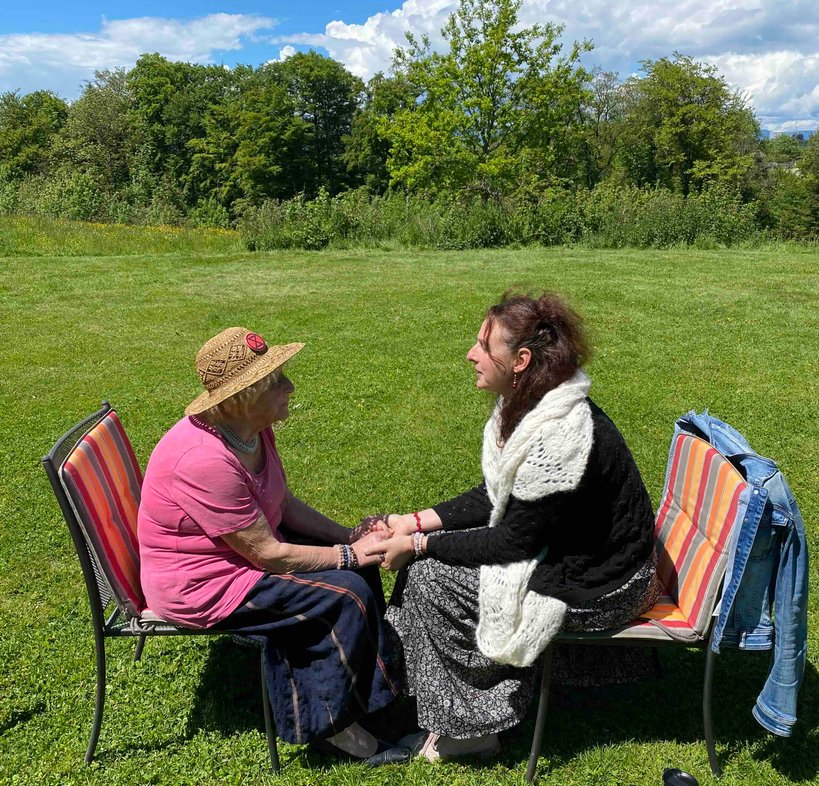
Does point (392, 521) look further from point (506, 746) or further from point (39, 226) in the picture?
point (39, 226)

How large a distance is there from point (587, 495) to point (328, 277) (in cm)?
1083

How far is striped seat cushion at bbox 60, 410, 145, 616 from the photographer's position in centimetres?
244

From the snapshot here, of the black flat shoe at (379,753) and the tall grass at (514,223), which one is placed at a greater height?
the tall grass at (514,223)

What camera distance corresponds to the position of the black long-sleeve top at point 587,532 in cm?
245

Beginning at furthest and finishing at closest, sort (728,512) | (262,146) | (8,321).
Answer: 1. (262,146)
2. (8,321)
3. (728,512)

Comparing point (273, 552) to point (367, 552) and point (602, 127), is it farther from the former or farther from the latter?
point (602, 127)

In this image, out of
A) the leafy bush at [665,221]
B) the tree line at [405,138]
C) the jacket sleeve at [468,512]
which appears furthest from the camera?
the tree line at [405,138]

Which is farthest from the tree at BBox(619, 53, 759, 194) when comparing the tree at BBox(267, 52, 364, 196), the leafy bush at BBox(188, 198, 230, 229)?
the leafy bush at BBox(188, 198, 230, 229)

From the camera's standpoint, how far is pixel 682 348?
→ 8.34 metres

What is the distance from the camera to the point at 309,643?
2.61m

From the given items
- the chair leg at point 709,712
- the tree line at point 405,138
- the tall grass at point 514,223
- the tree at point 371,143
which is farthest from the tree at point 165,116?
the chair leg at point 709,712

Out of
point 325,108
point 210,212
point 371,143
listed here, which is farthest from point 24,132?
point 371,143

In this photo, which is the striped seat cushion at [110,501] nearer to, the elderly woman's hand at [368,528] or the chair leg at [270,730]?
the chair leg at [270,730]

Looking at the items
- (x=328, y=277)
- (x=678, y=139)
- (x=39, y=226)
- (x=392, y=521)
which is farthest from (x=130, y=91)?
(x=392, y=521)
